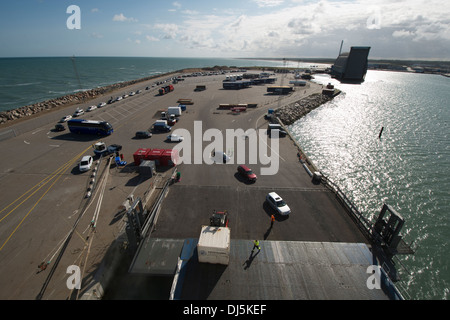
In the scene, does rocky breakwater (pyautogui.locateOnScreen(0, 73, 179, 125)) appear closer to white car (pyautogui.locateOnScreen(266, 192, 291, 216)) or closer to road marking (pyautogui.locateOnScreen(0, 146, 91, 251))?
road marking (pyautogui.locateOnScreen(0, 146, 91, 251))

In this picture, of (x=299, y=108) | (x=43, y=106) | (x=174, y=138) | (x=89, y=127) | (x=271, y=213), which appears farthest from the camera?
(x=299, y=108)

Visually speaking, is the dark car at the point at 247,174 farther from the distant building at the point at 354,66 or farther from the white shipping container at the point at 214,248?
the distant building at the point at 354,66

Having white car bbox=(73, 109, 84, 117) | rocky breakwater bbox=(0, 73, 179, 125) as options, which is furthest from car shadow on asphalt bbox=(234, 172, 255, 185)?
rocky breakwater bbox=(0, 73, 179, 125)

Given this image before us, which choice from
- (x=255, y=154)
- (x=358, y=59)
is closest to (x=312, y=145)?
(x=255, y=154)

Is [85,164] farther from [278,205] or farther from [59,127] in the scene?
[278,205]

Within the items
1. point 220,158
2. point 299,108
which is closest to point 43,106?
point 220,158

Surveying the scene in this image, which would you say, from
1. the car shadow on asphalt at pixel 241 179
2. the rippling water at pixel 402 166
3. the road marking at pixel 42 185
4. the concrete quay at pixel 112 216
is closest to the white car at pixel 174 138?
the concrete quay at pixel 112 216
